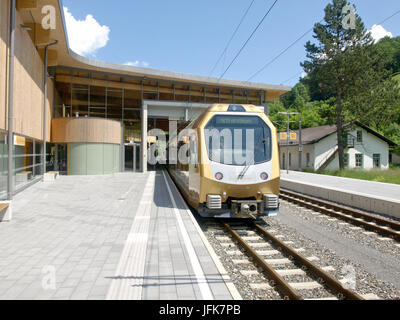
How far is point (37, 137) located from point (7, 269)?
1421 centimetres

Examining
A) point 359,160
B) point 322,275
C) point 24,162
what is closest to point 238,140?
point 322,275

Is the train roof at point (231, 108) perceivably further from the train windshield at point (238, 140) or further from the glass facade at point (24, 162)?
the glass facade at point (24, 162)

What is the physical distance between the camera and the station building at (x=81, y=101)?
13695mm


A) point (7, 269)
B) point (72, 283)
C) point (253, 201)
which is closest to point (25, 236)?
point (7, 269)

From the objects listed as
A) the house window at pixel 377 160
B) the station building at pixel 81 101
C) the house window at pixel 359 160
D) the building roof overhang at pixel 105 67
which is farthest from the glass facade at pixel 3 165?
the house window at pixel 377 160

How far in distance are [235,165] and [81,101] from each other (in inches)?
849

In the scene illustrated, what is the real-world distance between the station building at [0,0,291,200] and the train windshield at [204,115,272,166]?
8.25 metres

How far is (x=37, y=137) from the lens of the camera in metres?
16.9

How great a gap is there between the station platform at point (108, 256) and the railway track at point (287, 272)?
2.85 feet

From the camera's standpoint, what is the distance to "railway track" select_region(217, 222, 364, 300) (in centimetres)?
412

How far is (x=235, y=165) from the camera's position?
24.7 ft

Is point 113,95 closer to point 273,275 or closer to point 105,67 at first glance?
point 105,67

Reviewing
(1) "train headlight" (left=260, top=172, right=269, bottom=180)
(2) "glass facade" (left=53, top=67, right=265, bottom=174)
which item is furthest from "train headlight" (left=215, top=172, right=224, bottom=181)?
(2) "glass facade" (left=53, top=67, right=265, bottom=174)

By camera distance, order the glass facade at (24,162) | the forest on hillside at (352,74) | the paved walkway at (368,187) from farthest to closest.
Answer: the forest on hillside at (352,74), the glass facade at (24,162), the paved walkway at (368,187)
